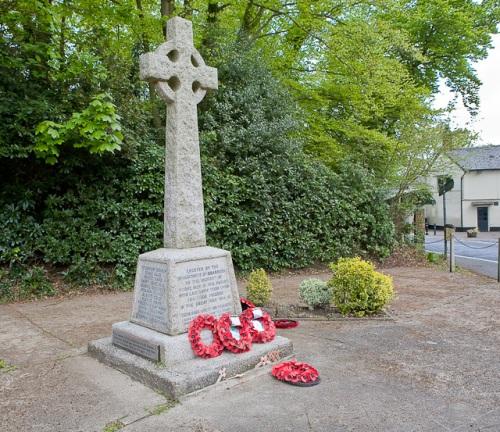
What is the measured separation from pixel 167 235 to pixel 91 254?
Result: 462 centimetres

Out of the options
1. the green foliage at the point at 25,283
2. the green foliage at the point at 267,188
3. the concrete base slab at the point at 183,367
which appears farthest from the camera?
the green foliage at the point at 267,188

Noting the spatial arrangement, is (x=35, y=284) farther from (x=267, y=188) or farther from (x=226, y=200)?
(x=267, y=188)

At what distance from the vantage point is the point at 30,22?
25.9 ft

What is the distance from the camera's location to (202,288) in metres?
4.34

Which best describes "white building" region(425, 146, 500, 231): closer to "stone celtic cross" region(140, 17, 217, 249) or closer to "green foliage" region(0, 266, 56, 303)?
"green foliage" region(0, 266, 56, 303)

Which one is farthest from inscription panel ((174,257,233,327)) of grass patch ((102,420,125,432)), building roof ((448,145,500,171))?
building roof ((448,145,500,171))

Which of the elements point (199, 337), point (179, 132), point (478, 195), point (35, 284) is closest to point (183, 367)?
point (199, 337)

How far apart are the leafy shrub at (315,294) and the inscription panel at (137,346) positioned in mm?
3084

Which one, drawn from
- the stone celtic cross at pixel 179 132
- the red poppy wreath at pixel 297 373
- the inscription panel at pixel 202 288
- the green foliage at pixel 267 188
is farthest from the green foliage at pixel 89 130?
the red poppy wreath at pixel 297 373

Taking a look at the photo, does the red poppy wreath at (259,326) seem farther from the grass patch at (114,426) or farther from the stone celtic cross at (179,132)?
the grass patch at (114,426)

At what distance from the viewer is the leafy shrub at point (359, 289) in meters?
6.07

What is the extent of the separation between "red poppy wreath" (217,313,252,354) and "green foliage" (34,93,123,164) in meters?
4.05

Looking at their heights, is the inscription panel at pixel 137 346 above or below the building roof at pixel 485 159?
below

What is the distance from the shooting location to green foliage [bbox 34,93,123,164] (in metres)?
6.78
